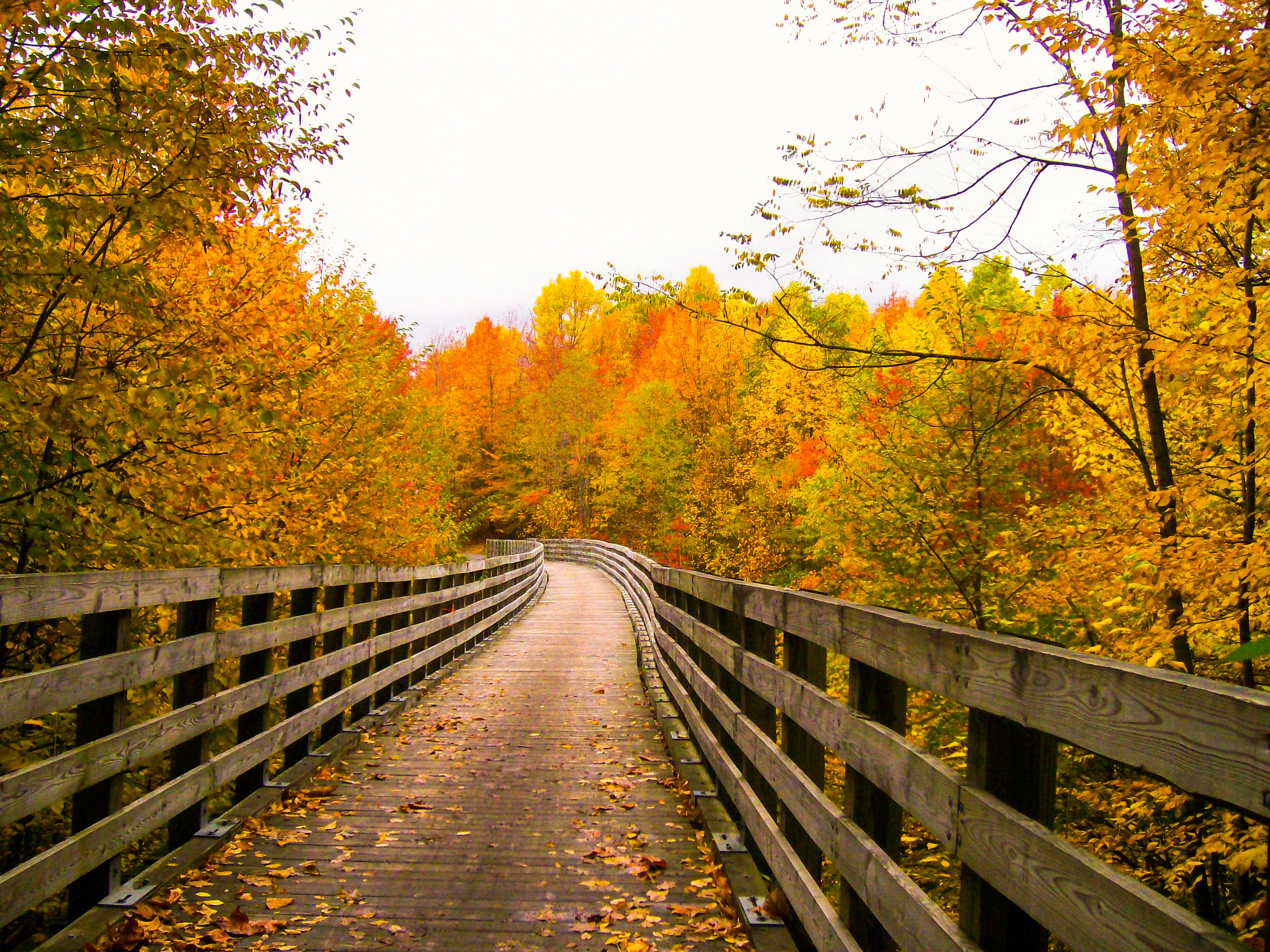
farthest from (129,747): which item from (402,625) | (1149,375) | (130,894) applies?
(1149,375)

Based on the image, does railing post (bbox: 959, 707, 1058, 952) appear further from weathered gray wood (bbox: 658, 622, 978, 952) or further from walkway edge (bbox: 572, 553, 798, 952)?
walkway edge (bbox: 572, 553, 798, 952)

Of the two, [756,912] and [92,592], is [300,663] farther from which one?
[756,912]

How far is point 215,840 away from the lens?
436 cm

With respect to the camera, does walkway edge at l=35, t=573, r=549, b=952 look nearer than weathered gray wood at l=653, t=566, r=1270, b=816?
No

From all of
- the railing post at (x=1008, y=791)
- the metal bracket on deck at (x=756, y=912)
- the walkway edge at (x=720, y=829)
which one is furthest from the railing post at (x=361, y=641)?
the railing post at (x=1008, y=791)

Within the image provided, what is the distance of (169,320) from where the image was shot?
5.11 metres

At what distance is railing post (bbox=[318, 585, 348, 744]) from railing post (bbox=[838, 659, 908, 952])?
427 centimetres

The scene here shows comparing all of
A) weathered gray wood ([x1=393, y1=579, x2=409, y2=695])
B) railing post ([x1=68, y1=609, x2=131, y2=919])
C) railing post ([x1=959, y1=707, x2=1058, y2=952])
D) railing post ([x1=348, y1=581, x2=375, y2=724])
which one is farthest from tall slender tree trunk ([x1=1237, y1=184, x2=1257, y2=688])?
weathered gray wood ([x1=393, y1=579, x2=409, y2=695])

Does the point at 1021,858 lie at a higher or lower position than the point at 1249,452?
lower

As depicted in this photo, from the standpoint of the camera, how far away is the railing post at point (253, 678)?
5012mm

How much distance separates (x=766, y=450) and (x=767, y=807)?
27093 mm

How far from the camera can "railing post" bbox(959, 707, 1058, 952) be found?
1.85 metres

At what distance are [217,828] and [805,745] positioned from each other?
2846 millimetres

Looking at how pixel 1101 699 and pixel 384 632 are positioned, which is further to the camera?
pixel 384 632
